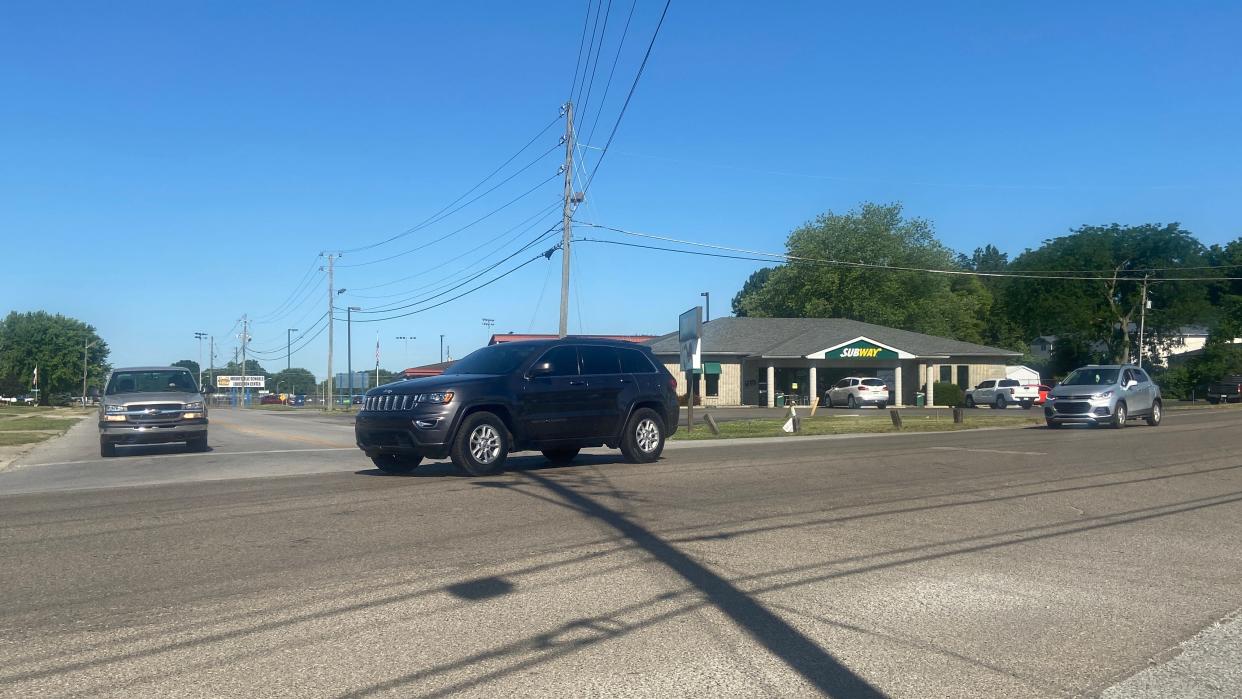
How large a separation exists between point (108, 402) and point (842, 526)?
16.2 metres

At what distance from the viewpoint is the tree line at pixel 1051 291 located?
7006 cm

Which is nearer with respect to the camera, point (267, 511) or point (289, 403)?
point (267, 511)

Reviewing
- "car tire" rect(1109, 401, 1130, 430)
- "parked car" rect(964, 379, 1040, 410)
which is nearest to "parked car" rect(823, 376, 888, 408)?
"parked car" rect(964, 379, 1040, 410)

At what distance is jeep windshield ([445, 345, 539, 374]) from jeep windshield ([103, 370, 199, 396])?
30.8 feet

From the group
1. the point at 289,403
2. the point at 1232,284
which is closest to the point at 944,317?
the point at 1232,284

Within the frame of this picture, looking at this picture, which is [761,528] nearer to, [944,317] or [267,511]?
[267,511]

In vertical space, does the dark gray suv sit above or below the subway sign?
below

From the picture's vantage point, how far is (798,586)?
21.9 ft

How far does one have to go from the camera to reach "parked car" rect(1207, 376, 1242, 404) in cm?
5547

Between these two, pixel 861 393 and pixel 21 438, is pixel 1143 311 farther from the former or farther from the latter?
pixel 21 438

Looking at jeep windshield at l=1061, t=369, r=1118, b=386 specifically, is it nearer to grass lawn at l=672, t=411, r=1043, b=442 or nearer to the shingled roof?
grass lawn at l=672, t=411, r=1043, b=442

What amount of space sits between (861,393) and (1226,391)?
75.9 ft

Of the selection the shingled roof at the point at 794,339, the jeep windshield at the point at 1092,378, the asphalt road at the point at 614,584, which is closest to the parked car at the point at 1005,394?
the shingled roof at the point at 794,339

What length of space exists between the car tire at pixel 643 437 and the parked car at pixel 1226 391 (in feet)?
171
